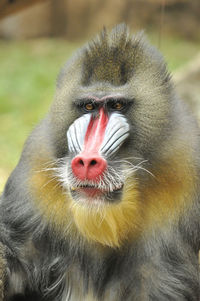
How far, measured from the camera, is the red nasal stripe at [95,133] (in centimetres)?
297

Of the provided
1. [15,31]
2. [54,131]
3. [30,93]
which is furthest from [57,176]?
[15,31]

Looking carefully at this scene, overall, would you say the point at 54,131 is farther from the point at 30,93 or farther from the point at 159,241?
the point at 30,93

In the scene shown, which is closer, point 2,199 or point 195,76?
point 2,199

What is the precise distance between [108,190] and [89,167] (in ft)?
0.58

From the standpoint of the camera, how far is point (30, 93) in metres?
9.73

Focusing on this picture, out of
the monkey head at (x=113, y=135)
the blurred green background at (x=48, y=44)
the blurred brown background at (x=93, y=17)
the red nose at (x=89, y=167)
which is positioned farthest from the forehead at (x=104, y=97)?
the blurred brown background at (x=93, y=17)

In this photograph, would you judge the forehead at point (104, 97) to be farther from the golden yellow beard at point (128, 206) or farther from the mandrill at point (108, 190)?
the golden yellow beard at point (128, 206)

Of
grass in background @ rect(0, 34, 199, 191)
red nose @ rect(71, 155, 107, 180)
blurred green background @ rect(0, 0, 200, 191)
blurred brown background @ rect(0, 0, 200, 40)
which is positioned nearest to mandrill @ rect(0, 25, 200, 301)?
red nose @ rect(71, 155, 107, 180)

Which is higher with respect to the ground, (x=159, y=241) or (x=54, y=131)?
(x=54, y=131)

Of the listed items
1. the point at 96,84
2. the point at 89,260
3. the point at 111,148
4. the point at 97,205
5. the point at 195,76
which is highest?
the point at 195,76

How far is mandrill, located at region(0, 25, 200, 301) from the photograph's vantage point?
3086mm

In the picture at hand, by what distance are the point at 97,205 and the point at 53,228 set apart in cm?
64

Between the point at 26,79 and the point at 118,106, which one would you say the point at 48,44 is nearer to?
the point at 26,79

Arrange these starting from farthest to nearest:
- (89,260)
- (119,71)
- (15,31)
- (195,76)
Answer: (15,31)
(195,76)
(89,260)
(119,71)
